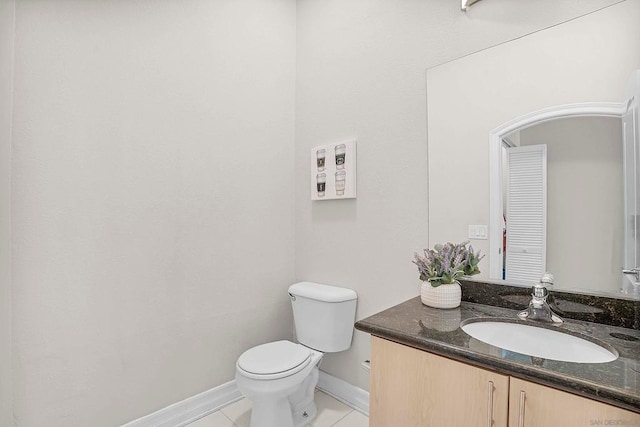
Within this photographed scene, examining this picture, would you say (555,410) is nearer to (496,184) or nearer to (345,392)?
(496,184)

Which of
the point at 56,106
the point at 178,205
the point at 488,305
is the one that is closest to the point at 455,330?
the point at 488,305

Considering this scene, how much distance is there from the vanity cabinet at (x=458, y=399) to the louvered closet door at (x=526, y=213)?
641mm

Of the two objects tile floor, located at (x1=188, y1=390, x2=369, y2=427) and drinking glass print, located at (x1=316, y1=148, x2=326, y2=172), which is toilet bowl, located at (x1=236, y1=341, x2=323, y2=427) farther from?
drinking glass print, located at (x1=316, y1=148, x2=326, y2=172)

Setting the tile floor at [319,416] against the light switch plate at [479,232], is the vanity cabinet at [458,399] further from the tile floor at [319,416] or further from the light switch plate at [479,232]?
the tile floor at [319,416]

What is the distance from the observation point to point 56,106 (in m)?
1.44

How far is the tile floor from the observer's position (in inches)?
71.9

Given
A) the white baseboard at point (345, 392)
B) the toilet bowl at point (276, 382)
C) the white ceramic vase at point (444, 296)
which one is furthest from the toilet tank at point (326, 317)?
the white ceramic vase at point (444, 296)

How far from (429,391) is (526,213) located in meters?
0.85

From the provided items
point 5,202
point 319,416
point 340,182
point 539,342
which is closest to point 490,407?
point 539,342

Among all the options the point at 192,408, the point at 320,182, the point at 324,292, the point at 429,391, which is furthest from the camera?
the point at 320,182

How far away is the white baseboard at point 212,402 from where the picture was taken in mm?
1729

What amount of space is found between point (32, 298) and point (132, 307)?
1.32 feet

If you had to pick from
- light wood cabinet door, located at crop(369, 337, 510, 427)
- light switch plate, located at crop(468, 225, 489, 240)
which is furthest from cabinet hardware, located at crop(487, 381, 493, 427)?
light switch plate, located at crop(468, 225, 489, 240)

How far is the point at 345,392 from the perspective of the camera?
2.03 m
